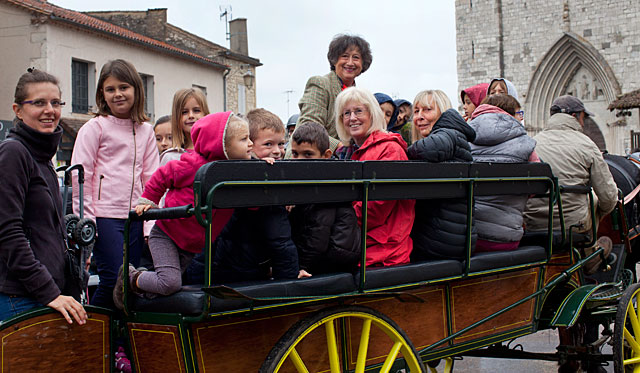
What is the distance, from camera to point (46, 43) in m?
19.1

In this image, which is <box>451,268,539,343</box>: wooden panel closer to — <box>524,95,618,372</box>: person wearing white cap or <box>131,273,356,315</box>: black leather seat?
<box>524,95,618,372</box>: person wearing white cap

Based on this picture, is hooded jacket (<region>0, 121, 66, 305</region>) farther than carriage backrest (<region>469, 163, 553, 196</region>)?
No

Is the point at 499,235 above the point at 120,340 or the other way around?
above

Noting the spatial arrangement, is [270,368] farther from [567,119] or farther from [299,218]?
[567,119]

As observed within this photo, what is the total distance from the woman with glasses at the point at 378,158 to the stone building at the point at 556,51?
24545 millimetres

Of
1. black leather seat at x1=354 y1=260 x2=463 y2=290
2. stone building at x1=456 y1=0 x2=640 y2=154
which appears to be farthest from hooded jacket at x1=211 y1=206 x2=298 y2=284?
stone building at x1=456 y1=0 x2=640 y2=154

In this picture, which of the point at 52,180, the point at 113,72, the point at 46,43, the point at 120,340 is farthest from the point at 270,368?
the point at 46,43

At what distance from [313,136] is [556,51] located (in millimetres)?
26345

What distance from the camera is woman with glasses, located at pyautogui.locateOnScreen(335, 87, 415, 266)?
356cm

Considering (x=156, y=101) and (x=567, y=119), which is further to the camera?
(x=156, y=101)

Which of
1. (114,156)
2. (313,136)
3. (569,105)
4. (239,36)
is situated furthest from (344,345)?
(239,36)

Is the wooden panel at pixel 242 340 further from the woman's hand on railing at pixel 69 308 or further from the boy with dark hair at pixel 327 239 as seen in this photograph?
the woman's hand on railing at pixel 69 308

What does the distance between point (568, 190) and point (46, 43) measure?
17.9m

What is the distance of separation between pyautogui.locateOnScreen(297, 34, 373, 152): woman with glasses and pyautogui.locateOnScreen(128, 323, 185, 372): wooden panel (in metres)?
2.21
